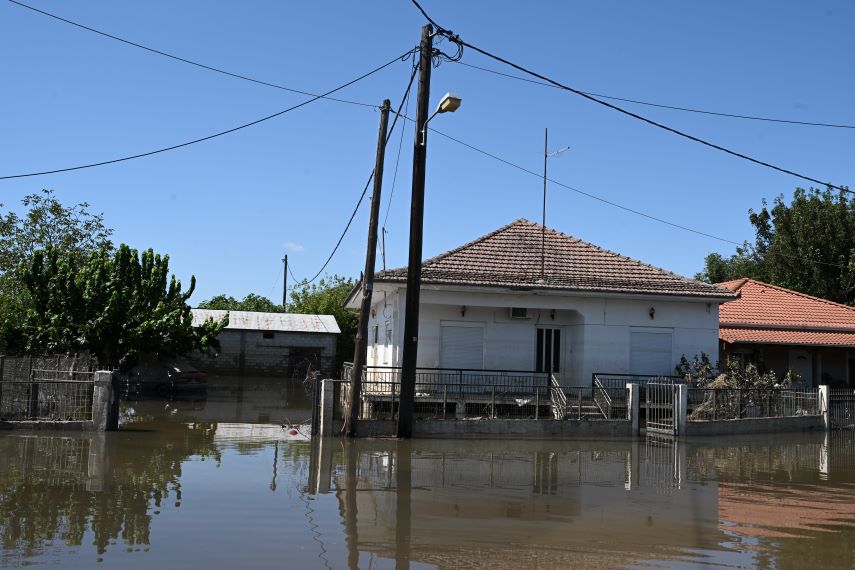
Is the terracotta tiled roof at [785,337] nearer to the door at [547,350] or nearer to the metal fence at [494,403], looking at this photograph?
the door at [547,350]

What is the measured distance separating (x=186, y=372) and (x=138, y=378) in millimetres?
1934

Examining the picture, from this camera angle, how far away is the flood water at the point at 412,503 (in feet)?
26.0

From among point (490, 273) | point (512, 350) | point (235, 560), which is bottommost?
point (235, 560)

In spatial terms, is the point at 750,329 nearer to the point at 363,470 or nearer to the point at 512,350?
the point at 512,350

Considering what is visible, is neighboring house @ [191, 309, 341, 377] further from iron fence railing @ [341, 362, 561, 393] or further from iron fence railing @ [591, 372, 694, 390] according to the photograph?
iron fence railing @ [591, 372, 694, 390]

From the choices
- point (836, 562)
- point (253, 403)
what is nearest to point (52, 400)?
point (253, 403)

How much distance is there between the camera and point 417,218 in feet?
57.5

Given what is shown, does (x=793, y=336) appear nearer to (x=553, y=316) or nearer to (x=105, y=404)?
(x=553, y=316)

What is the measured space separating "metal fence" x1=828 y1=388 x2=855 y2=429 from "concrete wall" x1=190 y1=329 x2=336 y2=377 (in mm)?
26003

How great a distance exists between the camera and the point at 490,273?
76.9 feet

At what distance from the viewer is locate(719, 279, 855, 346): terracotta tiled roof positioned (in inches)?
1126

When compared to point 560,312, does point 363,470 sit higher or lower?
lower

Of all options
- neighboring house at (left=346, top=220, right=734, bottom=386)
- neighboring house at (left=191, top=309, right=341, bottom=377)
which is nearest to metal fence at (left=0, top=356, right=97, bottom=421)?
neighboring house at (left=346, top=220, right=734, bottom=386)

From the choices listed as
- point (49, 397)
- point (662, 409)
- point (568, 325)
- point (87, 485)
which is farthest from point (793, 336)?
point (87, 485)
